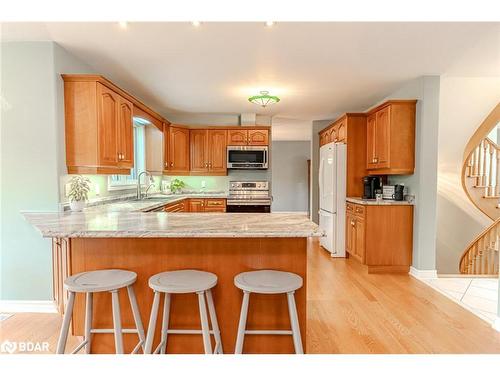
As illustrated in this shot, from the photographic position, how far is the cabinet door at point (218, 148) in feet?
18.2

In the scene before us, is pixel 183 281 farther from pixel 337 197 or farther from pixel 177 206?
pixel 337 197

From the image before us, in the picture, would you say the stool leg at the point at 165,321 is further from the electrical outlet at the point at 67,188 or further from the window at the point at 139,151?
the window at the point at 139,151

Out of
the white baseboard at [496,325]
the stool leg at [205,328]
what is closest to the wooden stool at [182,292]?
the stool leg at [205,328]

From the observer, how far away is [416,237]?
369cm

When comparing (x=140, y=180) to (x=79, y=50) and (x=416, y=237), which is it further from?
(x=416, y=237)

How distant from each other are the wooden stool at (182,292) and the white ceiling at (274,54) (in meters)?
1.92

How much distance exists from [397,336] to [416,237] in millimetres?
1770

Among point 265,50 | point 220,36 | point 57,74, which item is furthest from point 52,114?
point 265,50

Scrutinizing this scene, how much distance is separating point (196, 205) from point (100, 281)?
3508mm

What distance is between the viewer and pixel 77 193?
Answer: 2826 millimetres

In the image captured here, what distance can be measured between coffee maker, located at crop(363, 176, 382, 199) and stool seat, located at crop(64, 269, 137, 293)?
3585mm

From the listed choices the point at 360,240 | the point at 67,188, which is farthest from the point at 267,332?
the point at 360,240

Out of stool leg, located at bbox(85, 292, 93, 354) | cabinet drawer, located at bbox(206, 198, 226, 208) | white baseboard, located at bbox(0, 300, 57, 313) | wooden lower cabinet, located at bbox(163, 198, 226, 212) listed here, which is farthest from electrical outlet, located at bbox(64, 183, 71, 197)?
cabinet drawer, located at bbox(206, 198, 226, 208)

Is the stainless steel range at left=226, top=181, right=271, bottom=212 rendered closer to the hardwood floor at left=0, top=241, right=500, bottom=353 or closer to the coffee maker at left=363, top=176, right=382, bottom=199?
the coffee maker at left=363, top=176, right=382, bottom=199
